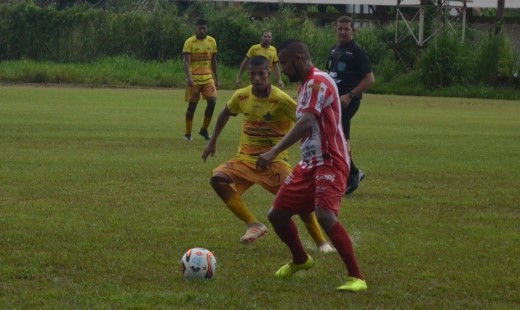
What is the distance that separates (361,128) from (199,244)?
15877 millimetres

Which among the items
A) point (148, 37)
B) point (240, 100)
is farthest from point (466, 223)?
point (148, 37)

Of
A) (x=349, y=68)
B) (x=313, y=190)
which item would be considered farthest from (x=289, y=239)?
(x=349, y=68)

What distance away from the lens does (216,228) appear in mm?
9875

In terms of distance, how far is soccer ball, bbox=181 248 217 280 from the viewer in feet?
24.6

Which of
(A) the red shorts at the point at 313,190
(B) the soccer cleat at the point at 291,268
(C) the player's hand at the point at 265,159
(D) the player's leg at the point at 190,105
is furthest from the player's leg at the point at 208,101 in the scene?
(C) the player's hand at the point at 265,159

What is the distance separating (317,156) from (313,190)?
0.80 feet

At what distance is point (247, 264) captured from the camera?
8211 millimetres

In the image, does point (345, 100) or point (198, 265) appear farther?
point (345, 100)

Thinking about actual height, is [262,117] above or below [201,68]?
above

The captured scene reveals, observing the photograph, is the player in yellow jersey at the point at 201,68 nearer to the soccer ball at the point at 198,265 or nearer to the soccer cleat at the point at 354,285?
the soccer ball at the point at 198,265

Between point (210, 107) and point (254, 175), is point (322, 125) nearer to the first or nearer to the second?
point (254, 175)

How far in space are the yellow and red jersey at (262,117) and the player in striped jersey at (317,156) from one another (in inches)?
66.5

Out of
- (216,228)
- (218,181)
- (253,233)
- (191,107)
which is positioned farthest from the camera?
(191,107)

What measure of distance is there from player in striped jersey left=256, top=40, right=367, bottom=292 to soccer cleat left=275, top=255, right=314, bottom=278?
0.11ft
